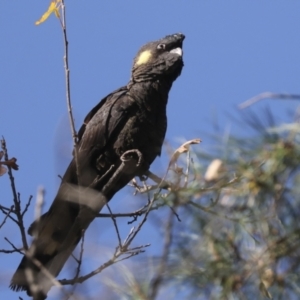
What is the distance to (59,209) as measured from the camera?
431 centimetres

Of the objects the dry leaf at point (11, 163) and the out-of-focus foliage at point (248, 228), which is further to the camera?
the dry leaf at point (11, 163)

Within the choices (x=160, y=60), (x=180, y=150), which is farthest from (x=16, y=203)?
(x=160, y=60)

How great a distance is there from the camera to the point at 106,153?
439 centimetres

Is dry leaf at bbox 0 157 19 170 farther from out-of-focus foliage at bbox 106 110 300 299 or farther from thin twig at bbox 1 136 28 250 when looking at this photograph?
out-of-focus foliage at bbox 106 110 300 299

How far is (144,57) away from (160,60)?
14 centimetres

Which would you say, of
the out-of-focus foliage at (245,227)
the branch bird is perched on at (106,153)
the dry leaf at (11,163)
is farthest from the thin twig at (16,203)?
the out-of-focus foliage at (245,227)

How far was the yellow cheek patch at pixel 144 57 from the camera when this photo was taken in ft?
16.1

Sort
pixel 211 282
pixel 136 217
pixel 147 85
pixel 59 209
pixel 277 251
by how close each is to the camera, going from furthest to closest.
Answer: pixel 147 85, pixel 59 209, pixel 136 217, pixel 211 282, pixel 277 251

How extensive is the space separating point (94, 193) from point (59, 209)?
0.34 m

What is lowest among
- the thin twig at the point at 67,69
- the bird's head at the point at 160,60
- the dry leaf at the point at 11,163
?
the dry leaf at the point at 11,163

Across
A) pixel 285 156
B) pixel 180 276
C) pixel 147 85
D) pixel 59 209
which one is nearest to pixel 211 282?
pixel 180 276

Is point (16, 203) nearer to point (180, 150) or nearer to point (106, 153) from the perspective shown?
point (180, 150)

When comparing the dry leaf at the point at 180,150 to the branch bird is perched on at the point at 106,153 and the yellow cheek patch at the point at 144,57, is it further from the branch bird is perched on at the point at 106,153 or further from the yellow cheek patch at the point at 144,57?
the yellow cheek patch at the point at 144,57

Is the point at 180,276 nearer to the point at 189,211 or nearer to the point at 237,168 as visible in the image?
the point at 189,211
